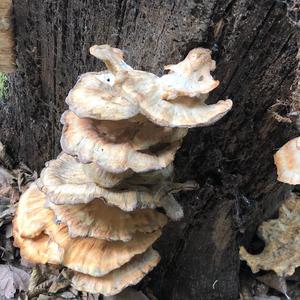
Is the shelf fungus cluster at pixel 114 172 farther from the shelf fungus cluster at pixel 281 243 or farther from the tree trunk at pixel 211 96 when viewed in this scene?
the shelf fungus cluster at pixel 281 243

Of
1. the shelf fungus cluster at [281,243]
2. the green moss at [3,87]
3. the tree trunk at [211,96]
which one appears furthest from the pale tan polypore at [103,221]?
the green moss at [3,87]

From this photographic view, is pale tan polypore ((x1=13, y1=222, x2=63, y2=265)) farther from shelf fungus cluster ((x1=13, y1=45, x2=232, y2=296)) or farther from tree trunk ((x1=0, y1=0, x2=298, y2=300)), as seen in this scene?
tree trunk ((x1=0, y1=0, x2=298, y2=300))

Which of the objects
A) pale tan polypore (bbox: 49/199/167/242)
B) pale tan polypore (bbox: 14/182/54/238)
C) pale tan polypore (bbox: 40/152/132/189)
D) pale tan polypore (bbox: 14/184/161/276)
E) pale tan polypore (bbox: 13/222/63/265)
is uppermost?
pale tan polypore (bbox: 40/152/132/189)

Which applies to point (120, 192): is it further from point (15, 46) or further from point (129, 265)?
point (15, 46)

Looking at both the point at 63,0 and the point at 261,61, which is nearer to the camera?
the point at 261,61

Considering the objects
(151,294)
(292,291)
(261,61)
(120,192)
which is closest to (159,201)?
(120,192)

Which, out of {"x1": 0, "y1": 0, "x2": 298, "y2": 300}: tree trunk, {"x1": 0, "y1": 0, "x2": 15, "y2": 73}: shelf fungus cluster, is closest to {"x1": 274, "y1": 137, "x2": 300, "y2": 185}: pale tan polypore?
{"x1": 0, "y1": 0, "x2": 298, "y2": 300}: tree trunk
